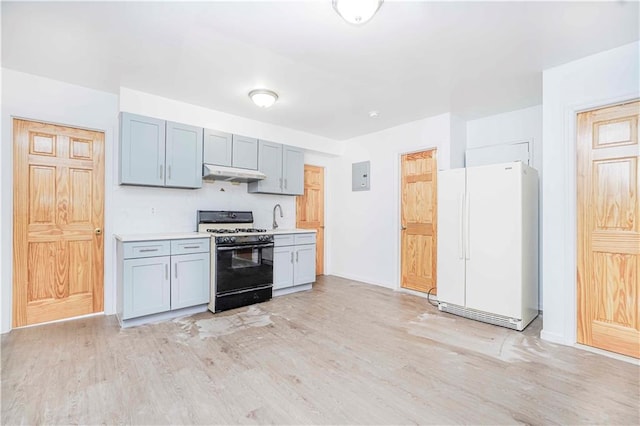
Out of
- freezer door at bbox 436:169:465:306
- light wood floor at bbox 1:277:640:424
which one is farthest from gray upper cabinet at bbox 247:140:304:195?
freezer door at bbox 436:169:465:306

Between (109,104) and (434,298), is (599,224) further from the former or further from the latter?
(109,104)

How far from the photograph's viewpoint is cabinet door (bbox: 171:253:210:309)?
332 cm

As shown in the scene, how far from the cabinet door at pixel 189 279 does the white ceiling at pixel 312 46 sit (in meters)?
1.92

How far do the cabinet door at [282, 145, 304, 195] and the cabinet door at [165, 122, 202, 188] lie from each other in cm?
132

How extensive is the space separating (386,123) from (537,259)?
8.70ft

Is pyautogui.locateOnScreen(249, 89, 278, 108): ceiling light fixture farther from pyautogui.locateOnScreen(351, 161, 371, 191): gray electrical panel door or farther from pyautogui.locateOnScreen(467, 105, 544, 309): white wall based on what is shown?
pyautogui.locateOnScreen(467, 105, 544, 309): white wall

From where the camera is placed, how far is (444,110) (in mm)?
3957

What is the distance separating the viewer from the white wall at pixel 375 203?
14.3ft

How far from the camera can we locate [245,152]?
4.20 m

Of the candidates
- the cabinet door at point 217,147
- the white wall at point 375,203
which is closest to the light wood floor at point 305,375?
the white wall at point 375,203

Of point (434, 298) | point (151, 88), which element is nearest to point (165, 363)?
point (151, 88)

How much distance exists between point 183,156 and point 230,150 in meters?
0.63

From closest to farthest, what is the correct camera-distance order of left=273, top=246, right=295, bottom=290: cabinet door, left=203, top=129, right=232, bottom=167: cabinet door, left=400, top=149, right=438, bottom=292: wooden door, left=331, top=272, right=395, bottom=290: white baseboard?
left=203, top=129, right=232, bottom=167: cabinet door
left=273, top=246, right=295, bottom=290: cabinet door
left=400, top=149, right=438, bottom=292: wooden door
left=331, top=272, right=395, bottom=290: white baseboard

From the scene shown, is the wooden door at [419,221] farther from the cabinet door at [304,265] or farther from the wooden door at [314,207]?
the wooden door at [314,207]
